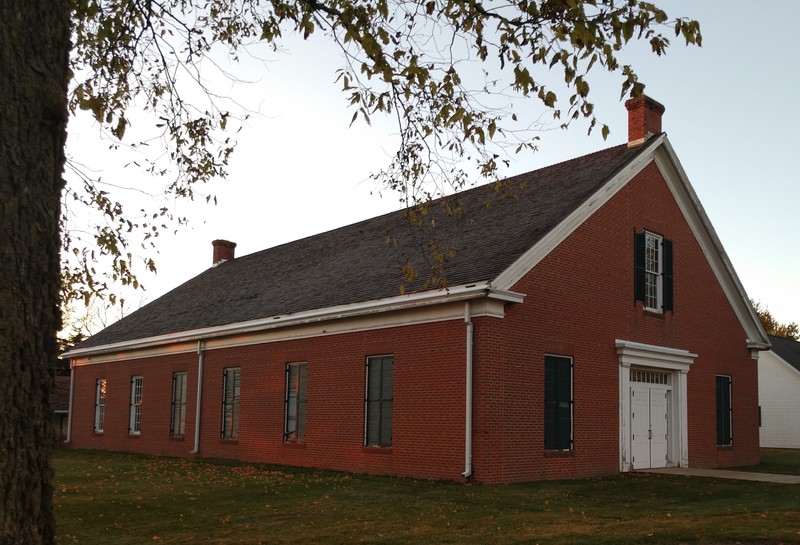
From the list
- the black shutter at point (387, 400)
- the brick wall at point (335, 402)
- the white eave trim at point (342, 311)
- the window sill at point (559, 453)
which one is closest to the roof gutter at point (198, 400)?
the brick wall at point (335, 402)

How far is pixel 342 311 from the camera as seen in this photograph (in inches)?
702

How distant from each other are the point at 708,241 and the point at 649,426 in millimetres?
5667

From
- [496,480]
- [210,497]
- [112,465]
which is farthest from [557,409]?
[112,465]

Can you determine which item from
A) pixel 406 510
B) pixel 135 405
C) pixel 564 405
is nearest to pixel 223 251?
pixel 135 405

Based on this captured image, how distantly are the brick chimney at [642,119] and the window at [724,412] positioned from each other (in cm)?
674

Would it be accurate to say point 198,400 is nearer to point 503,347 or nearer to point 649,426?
point 503,347

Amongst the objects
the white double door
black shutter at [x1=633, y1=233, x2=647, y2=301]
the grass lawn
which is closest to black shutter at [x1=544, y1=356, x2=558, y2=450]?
the grass lawn

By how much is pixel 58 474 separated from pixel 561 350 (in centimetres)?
1145

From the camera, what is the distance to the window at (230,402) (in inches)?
856

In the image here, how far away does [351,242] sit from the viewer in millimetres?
24203

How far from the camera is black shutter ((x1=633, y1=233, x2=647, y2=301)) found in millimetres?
18938

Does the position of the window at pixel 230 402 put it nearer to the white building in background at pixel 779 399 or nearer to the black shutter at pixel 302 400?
the black shutter at pixel 302 400

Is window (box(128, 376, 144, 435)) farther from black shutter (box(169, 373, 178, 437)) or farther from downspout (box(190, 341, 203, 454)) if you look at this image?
downspout (box(190, 341, 203, 454))

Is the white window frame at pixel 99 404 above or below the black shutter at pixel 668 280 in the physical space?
below
